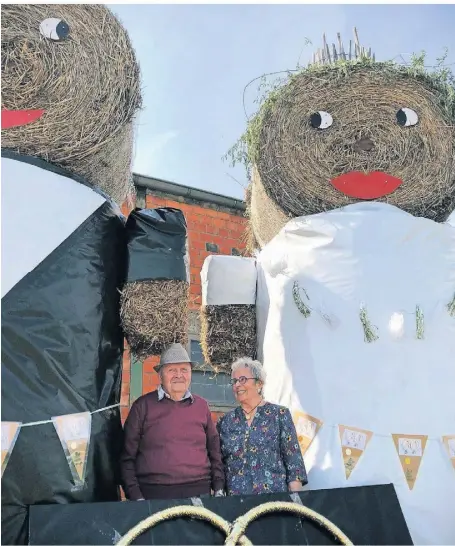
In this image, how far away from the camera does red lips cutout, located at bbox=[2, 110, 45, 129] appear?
9.48 feet

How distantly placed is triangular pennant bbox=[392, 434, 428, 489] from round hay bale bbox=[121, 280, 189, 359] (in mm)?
1079

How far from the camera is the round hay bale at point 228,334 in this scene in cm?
373

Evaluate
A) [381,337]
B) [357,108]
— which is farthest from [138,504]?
[357,108]

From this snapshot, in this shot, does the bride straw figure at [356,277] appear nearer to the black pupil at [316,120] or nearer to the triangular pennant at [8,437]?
the black pupil at [316,120]

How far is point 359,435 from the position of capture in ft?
9.80

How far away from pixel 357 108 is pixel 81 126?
1429 mm

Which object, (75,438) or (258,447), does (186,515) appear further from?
(258,447)

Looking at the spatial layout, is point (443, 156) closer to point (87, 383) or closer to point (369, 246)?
point (369, 246)

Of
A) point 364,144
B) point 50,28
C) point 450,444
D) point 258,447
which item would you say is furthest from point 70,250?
point 450,444

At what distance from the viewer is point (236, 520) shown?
2.25 metres

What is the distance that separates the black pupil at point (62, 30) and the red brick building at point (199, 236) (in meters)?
3.42

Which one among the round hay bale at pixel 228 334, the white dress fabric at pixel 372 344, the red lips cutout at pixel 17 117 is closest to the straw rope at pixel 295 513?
the white dress fabric at pixel 372 344

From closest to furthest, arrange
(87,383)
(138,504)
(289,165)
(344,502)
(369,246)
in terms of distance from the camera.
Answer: (138,504)
(344,502)
(87,383)
(369,246)
(289,165)

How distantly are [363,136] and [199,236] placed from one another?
352 cm
